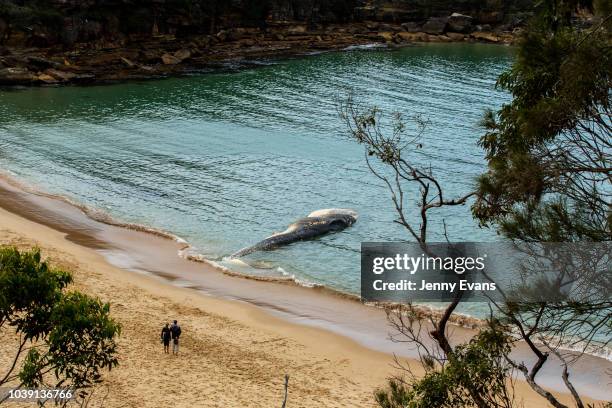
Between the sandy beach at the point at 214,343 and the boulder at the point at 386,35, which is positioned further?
the boulder at the point at 386,35

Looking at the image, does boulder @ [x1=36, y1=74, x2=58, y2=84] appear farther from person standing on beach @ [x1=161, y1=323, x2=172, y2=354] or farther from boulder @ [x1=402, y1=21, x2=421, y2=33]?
boulder @ [x1=402, y1=21, x2=421, y2=33]

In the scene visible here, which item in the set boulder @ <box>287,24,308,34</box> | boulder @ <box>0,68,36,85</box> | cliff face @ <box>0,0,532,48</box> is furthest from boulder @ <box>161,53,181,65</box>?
boulder @ <box>287,24,308,34</box>

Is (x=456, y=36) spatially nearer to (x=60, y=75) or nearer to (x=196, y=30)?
(x=196, y=30)

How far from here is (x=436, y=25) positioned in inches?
4178

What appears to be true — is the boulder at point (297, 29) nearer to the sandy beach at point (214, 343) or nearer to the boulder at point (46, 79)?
the boulder at point (46, 79)

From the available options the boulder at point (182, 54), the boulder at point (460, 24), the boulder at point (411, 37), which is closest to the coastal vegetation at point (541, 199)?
the boulder at point (182, 54)

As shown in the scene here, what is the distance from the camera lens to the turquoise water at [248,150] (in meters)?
37.0

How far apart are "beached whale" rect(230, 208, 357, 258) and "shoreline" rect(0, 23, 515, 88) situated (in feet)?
141

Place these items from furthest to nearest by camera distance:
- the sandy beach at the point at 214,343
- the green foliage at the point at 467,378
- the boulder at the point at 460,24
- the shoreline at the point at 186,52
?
the boulder at the point at 460,24
the shoreline at the point at 186,52
the sandy beach at the point at 214,343
the green foliage at the point at 467,378

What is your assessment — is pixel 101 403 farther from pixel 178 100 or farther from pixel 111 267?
pixel 178 100

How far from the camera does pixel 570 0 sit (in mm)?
15602

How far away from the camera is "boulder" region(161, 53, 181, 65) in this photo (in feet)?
271

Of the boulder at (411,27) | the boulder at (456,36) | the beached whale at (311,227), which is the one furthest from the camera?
the boulder at (411,27)

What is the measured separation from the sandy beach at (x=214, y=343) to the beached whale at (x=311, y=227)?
2.91m
